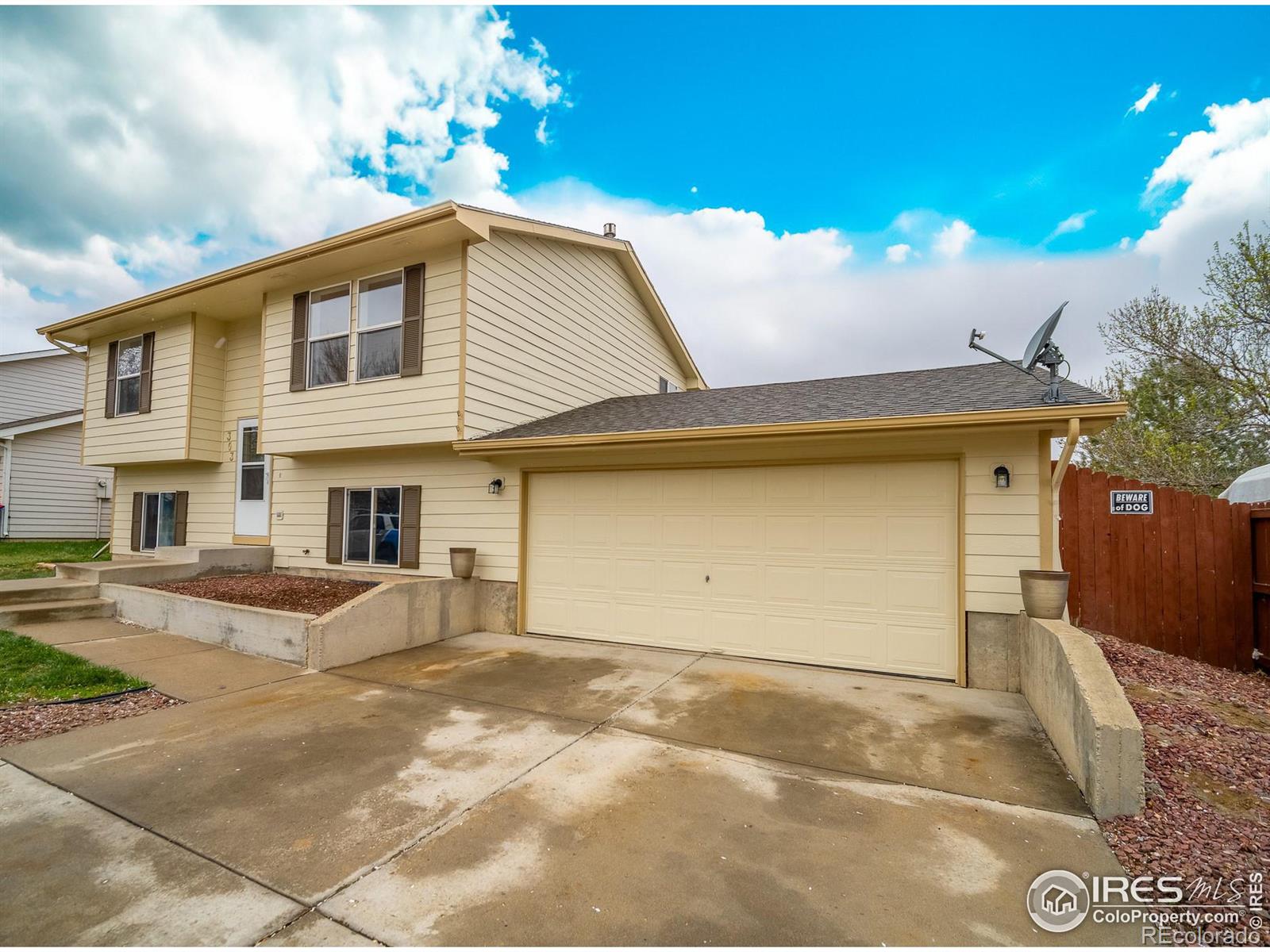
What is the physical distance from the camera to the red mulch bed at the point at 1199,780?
253cm

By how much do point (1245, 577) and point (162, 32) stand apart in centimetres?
1449

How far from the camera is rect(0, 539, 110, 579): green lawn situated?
10102 millimetres

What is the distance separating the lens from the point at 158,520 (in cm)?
1106

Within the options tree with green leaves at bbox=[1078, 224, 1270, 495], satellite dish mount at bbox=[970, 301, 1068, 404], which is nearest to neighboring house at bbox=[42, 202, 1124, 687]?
satellite dish mount at bbox=[970, 301, 1068, 404]

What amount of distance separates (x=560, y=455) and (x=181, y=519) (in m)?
8.49

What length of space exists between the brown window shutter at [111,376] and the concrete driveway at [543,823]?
9521 millimetres

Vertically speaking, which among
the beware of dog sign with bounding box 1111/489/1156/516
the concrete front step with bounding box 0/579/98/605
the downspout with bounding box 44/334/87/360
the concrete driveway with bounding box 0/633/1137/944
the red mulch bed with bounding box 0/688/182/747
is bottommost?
the red mulch bed with bounding box 0/688/182/747

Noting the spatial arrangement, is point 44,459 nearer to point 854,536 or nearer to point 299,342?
point 299,342

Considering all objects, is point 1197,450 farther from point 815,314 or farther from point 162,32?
point 162,32

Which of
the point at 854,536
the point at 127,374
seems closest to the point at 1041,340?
the point at 854,536

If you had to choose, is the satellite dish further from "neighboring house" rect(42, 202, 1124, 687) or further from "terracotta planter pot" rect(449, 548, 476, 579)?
"terracotta planter pot" rect(449, 548, 476, 579)

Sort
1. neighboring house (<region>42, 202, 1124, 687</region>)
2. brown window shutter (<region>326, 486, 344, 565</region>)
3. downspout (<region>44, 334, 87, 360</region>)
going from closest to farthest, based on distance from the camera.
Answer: neighboring house (<region>42, 202, 1124, 687</region>)
brown window shutter (<region>326, 486, 344, 565</region>)
downspout (<region>44, 334, 87, 360</region>)

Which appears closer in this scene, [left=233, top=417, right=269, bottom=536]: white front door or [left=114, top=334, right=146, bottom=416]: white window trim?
[left=233, top=417, right=269, bottom=536]: white front door

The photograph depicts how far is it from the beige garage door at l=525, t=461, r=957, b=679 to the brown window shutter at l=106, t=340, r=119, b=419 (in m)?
9.46
